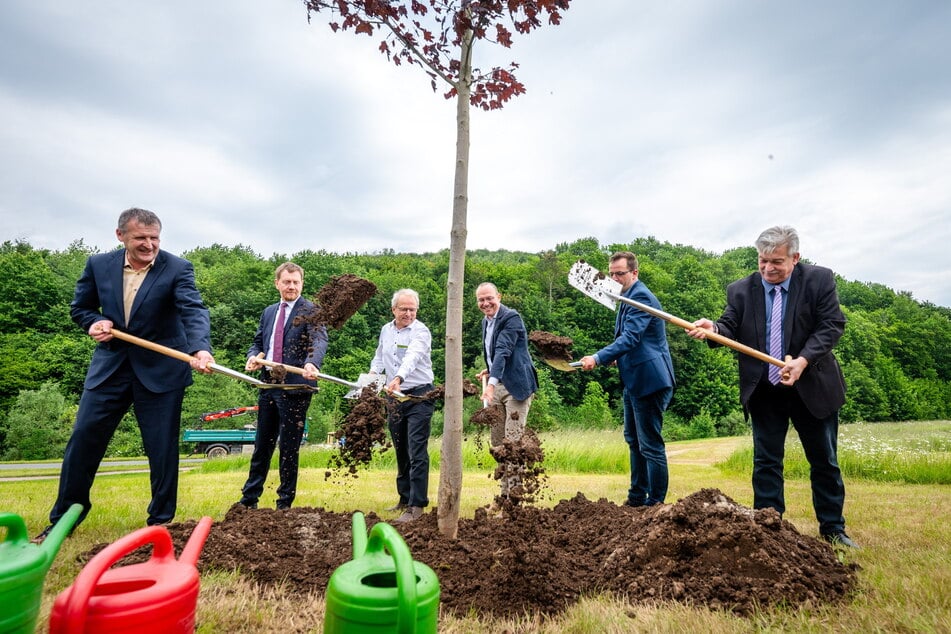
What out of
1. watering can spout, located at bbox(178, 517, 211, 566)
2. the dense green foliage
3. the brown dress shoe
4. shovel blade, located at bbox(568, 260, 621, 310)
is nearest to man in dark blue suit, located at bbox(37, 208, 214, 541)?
the brown dress shoe

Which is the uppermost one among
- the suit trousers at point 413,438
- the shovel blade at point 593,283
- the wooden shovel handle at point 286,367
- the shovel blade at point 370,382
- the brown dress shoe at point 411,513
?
the shovel blade at point 593,283

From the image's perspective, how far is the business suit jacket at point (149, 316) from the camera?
3.75 metres

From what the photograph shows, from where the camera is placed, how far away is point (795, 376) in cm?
343

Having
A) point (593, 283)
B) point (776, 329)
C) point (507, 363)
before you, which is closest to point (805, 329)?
point (776, 329)

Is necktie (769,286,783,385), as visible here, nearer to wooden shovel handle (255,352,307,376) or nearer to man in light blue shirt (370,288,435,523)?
man in light blue shirt (370,288,435,523)

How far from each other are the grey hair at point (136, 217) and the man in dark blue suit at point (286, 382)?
1001mm

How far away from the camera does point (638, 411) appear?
464 cm

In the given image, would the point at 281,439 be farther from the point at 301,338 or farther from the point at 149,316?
the point at 149,316

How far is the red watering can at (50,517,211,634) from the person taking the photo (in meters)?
1.01

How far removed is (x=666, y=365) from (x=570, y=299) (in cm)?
→ 3926

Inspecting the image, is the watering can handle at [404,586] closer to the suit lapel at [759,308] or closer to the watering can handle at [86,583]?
the watering can handle at [86,583]

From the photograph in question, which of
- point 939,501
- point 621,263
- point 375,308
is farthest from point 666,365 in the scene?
point 375,308

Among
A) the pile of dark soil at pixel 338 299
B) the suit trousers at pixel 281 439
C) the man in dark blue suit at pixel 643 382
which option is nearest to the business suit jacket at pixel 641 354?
the man in dark blue suit at pixel 643 382

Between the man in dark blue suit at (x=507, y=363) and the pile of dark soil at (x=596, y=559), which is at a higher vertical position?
the man in dark blue suit at (x=507, y=363)
